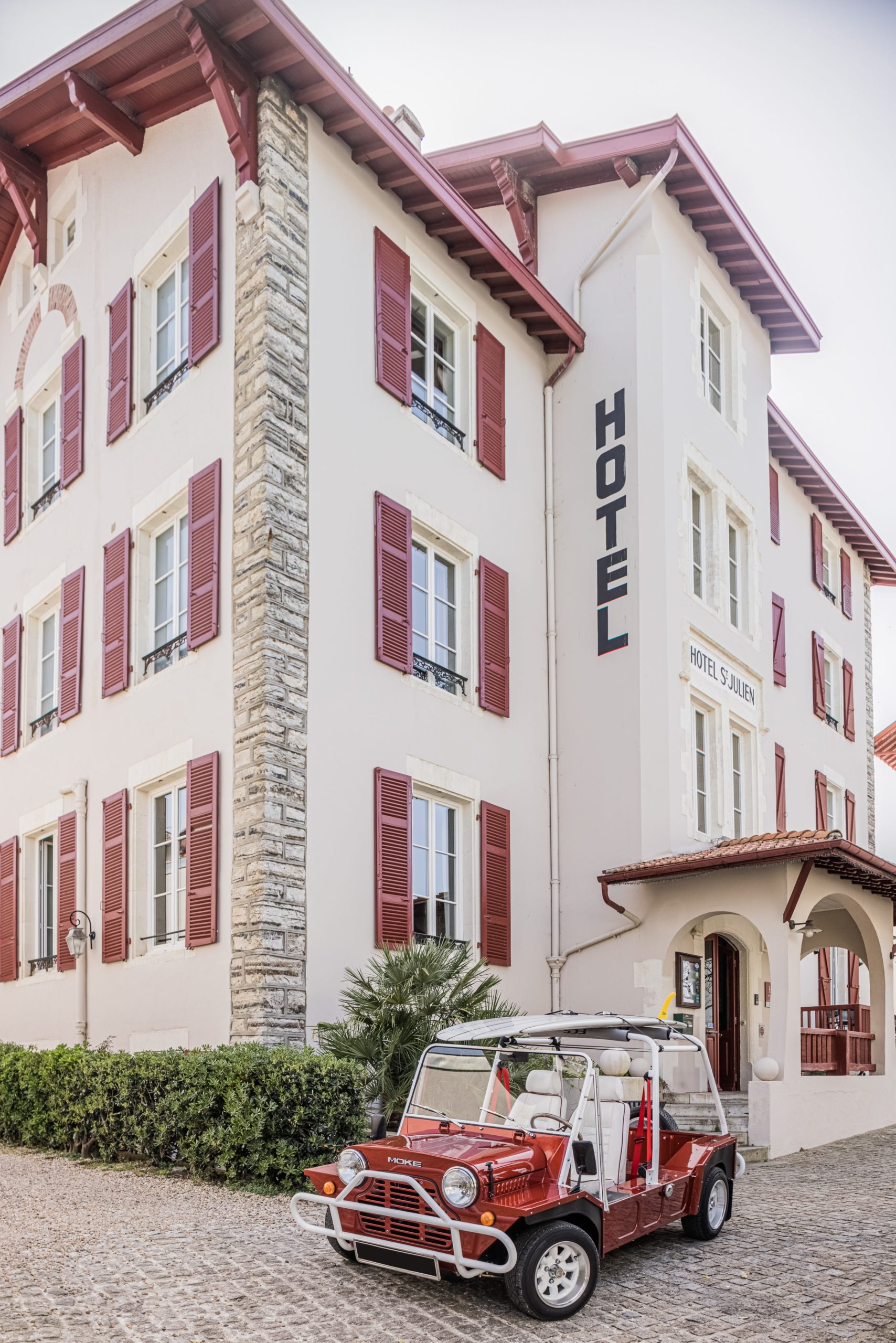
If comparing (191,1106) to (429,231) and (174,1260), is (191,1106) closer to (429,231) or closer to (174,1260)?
(174,1260)

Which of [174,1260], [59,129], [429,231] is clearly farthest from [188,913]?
[59,129]

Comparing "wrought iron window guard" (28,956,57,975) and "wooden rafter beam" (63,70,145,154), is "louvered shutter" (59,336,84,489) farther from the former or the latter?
"wrought iron window guard" (28,956,57,975)

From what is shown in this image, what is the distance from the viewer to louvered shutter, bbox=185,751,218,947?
37.3ft

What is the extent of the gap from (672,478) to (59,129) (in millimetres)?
8305

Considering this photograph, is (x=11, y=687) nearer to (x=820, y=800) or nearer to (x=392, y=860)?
(x=392, y=860)

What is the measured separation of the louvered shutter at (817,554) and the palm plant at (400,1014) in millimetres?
13462

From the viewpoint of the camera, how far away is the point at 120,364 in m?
14.2

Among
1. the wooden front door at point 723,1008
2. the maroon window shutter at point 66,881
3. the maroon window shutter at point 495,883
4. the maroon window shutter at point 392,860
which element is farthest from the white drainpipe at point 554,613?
the maroon window shutter at point 66,881

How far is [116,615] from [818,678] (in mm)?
12816

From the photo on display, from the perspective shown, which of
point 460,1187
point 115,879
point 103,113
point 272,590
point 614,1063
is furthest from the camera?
point 103,113

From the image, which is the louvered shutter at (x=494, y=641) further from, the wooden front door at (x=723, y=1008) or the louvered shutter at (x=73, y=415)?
the louvered shutter at (x=73, y=415)

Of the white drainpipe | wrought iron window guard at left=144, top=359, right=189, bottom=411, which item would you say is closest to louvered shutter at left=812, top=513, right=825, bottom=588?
the white drainpipe

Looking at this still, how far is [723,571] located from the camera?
16.9 m

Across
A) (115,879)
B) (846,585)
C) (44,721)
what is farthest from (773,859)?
(846,585)
